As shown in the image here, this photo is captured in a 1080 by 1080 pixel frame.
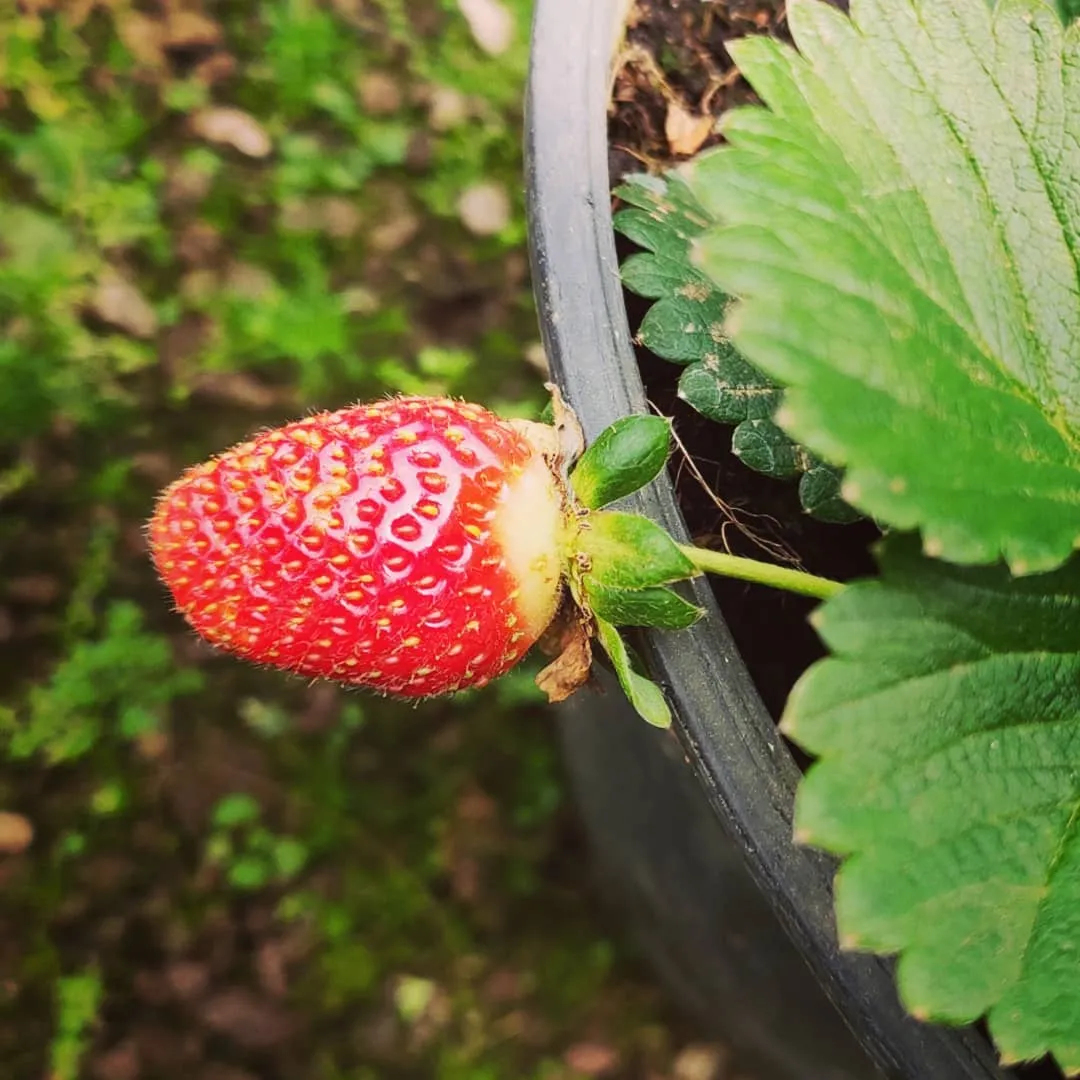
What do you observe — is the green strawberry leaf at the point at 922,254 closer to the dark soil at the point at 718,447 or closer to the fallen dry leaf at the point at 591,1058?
the dark soil at the point at 718,447

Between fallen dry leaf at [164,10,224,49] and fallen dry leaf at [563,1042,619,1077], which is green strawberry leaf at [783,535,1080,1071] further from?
fallen dry leaf at [164,10,224,49]

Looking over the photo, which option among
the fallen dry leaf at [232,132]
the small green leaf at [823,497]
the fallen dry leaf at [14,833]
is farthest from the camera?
the fallen dry leaf at [232,132]

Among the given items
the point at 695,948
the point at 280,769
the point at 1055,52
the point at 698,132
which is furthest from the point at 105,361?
the point at 1055,52

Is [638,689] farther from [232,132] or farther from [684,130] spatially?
[232,132]

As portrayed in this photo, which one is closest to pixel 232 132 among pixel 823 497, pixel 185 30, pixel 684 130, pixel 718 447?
pixel 185 30

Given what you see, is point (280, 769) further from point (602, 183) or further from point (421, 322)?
point (602, 183)

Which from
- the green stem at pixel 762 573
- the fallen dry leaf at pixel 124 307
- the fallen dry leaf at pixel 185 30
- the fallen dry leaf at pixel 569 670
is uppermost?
the green stem at pixel 762 573

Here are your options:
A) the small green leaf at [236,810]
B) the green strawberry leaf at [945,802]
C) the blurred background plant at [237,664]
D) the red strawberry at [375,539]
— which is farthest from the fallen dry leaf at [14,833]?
the green strawberry leaf at [945,802]
